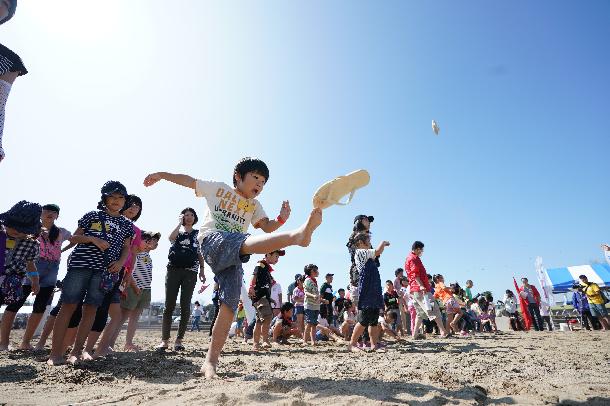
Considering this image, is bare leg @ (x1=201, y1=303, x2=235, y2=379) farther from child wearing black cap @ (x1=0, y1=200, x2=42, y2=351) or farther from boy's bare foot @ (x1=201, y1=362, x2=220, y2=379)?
child wearing black cap @ (x1=0, y1=200, x2=42, y2=351)

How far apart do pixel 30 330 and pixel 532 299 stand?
1550cm

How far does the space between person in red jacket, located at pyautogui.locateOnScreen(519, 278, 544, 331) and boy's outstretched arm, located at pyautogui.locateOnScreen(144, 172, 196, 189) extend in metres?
14.3

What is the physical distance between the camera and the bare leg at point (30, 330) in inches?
185

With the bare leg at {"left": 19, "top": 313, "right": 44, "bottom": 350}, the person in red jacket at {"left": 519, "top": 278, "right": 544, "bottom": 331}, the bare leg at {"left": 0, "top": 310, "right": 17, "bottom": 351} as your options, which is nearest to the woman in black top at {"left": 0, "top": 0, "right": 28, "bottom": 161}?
the bare leg at {"left": 0, "top": 310, "right": 17, "bottom": 351}

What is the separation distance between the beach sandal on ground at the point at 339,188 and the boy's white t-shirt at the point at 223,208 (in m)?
0.96

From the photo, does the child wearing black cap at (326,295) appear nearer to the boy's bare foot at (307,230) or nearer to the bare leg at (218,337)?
the bare leg at (218,337)

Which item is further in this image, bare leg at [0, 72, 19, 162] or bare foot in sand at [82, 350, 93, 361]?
bare foot in sand at [82, 350, 93, 361]

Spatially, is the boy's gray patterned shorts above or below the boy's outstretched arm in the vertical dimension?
below

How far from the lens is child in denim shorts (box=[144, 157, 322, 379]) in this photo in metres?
2.46

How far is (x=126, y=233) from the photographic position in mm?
3912

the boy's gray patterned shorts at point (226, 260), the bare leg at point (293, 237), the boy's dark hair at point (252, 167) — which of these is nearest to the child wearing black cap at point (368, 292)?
the boy's dark hair at point (252, 167)

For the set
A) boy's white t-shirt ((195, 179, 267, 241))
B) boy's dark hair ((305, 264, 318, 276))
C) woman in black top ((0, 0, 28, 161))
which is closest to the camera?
woman in black top ((0, 0, 28, 161))

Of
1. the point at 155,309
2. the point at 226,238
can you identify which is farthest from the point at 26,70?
the point at 155,309

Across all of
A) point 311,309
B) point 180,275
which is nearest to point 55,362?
point 180,275
